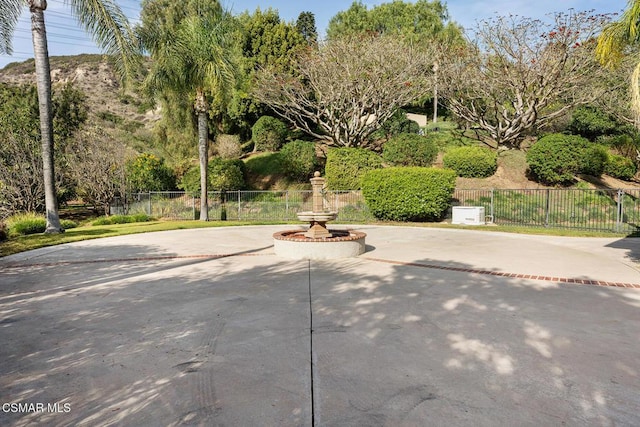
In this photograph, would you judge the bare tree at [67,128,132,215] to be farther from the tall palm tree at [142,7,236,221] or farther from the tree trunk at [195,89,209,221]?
the tree trunk at [195,89,209,221]

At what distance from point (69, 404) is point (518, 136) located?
27980mm

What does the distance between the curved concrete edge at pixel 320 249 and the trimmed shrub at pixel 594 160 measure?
17.4 meters

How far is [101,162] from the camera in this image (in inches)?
879

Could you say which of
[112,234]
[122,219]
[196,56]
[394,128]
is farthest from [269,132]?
[112,234]

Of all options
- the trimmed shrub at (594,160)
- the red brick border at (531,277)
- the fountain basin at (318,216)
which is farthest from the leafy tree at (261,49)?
the red brick border at (531,277)

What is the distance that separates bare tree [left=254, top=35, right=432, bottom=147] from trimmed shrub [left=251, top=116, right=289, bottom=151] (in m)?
2.00

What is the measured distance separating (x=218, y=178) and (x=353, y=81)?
32.8 ft

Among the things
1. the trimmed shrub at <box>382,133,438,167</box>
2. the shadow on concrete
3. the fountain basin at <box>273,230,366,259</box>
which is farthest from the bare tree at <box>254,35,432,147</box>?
the shadow on concrete

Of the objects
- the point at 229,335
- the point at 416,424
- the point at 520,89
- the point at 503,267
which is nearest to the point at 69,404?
the point at 229,335

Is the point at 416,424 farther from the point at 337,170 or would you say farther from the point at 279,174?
the point at 279,174

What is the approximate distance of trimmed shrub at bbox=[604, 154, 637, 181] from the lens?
2277 cm

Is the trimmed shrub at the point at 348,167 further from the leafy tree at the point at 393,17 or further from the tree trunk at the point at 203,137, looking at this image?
the leafy tree at the point at 393,17

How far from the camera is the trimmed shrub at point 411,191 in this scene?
17.6 meters

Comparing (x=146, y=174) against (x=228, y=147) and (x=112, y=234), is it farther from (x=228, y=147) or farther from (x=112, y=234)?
(x=112, y=234)
